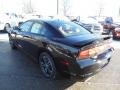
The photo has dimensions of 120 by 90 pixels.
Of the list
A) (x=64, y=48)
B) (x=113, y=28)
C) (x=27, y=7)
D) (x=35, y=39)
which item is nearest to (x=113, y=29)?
(x=113, y=28)

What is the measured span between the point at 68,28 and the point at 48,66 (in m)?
1.17

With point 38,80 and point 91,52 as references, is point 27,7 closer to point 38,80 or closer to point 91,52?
point 38,80

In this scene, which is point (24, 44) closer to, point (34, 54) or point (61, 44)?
point (34, 54)

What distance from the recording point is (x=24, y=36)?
6.62 metres

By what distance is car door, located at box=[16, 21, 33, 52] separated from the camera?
6400mm

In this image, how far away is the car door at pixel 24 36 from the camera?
640 cm

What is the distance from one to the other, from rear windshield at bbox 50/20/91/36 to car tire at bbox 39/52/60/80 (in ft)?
2.37

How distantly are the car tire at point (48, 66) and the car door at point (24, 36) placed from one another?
0.93 meters

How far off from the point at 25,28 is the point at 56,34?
1781 millimetres

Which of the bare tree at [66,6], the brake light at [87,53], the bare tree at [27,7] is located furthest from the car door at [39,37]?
the bare tree at [27,7]

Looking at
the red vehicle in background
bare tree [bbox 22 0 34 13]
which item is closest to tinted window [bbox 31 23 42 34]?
the red vehicle in background

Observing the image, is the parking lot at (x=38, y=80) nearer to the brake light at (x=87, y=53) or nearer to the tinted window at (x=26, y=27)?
the brake light at (x=87, y=53)

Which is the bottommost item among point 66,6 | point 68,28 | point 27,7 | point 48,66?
point 27,7

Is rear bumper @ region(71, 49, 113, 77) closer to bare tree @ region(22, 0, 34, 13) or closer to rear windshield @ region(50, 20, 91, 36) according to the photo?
rear windshield @ region(50, 20, 91, 36)
